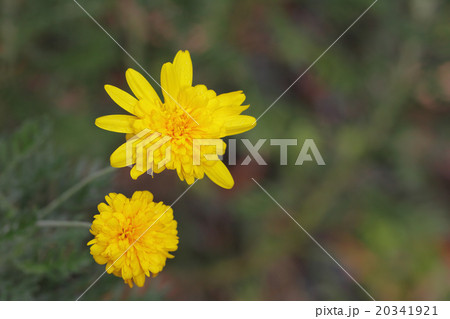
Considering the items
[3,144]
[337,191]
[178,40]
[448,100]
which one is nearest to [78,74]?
[178,40]

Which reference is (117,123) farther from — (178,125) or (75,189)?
(75,189)

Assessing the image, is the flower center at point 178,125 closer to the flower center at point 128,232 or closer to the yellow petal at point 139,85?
the yellow petal at point 139,85

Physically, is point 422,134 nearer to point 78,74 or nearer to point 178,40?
point 178,40

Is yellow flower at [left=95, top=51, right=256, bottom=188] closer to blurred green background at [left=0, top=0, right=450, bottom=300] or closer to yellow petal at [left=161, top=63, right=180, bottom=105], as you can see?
yellow petal at [left=161, top=63, right=180, bottom=105]

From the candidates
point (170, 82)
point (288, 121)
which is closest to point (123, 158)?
point (170, 82)

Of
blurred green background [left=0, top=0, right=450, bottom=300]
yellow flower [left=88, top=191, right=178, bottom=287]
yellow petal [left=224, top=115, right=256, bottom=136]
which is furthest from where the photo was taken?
blurred green background [left=0, top=0, right=450, bottom=300]

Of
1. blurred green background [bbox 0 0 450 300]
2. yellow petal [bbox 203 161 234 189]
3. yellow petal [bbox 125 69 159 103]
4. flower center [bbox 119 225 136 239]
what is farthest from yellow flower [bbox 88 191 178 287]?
blurred green background [bbox 0 0 450 300]
